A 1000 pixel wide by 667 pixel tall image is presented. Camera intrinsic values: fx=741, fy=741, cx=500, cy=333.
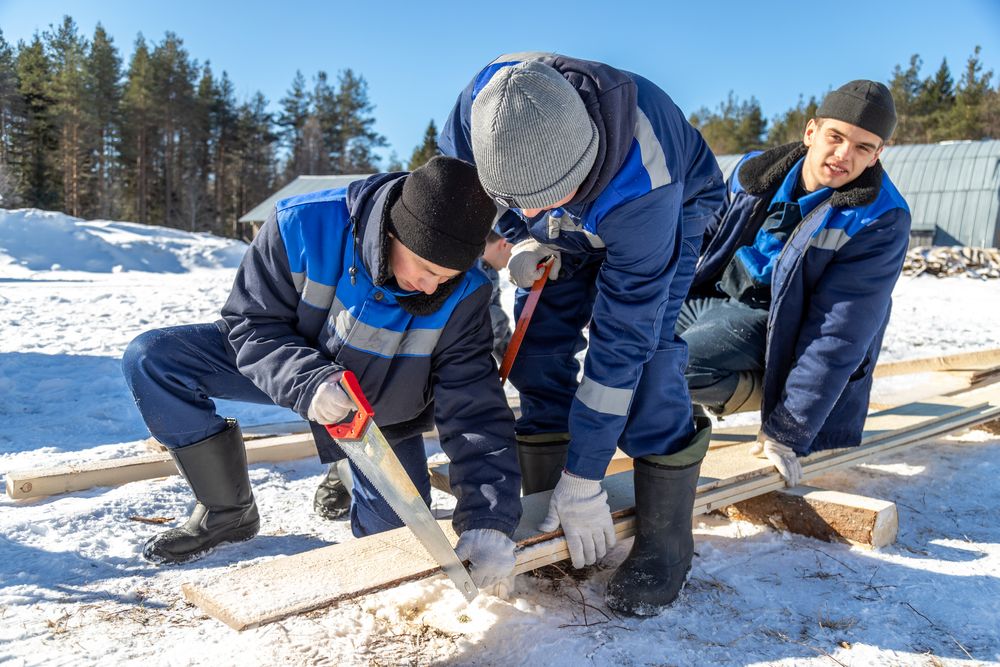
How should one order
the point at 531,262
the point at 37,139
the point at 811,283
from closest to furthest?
the point at 531,262 < the point at 811,283 < the point at 37,139

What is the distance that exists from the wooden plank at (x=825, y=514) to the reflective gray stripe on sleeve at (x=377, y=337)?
145cm

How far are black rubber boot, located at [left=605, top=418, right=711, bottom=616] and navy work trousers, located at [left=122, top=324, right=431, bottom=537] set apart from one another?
2.57 ft

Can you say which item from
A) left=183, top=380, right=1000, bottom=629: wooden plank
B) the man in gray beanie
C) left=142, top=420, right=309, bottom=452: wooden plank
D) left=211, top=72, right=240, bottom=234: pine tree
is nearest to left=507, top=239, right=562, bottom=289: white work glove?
the man in gray beanie

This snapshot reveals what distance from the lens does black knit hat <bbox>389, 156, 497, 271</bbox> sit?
6.46 feet

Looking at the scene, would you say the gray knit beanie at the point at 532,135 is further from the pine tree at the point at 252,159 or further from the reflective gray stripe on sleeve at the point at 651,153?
the pine tree at the point at 252,159

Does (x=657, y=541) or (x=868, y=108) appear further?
(x=868, y=108)

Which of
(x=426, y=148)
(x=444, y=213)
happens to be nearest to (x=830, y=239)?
(x=444, y=213)

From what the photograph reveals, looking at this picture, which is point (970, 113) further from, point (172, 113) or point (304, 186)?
point (172, 113)

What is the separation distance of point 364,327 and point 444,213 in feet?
1.54

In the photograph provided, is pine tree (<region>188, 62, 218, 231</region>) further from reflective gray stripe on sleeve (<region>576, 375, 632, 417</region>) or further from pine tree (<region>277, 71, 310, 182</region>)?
reflective gray stripe on sleeve (<region>576, 375, 632, 417</region>)

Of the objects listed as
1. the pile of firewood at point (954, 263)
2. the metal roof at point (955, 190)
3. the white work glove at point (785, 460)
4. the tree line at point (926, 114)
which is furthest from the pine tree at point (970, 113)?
the white work glove at point (785, 460)

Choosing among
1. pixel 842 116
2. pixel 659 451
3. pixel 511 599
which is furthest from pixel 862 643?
pixel 842 116

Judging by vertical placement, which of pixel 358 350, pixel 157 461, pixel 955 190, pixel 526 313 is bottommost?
pixel 157 461

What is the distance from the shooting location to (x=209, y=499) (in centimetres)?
243
